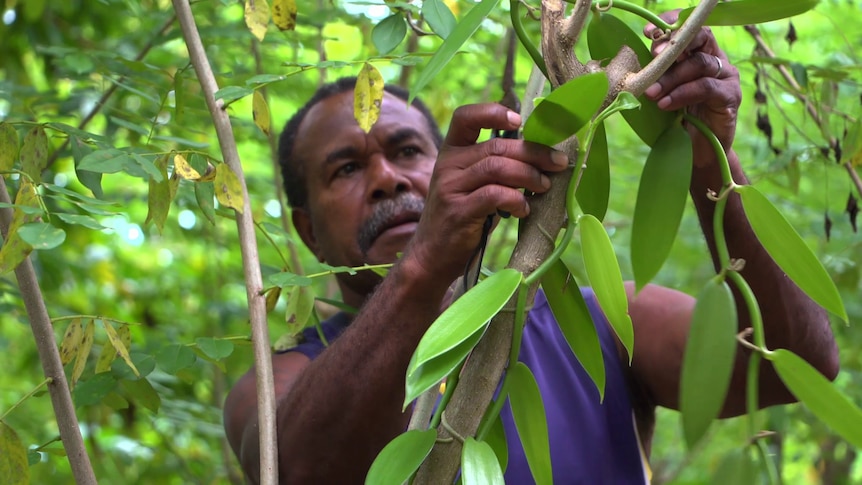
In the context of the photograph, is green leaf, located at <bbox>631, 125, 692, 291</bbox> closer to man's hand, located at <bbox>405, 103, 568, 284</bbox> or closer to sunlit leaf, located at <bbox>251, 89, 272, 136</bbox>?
man's hand, located at <bbox>405, 103, 568, 284</bbox>

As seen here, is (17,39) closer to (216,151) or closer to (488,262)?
(216,151)

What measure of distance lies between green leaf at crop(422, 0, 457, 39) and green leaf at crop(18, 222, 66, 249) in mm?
366

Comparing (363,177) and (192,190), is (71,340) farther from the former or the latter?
(363,177)

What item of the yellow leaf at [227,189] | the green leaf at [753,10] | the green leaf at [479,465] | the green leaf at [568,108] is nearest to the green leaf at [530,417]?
the green leaf at [479,465]

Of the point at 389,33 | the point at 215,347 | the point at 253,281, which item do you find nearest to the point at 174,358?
the point at 215,347

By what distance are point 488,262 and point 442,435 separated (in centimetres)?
195

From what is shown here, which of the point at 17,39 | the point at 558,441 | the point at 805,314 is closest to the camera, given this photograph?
the point at 805,314

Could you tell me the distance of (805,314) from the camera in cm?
102

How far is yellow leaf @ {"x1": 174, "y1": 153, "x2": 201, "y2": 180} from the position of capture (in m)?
0.87

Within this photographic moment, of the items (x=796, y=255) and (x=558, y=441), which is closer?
(x=796, y=255)

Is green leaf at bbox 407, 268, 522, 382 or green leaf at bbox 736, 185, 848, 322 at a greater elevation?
green leaf at bbox 736, 185, 848, 322

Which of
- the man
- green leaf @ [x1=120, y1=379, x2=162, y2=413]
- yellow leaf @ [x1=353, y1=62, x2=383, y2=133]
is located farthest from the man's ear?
yellow leaf @ [x1=353, y1=62, x2=383, y2=133]

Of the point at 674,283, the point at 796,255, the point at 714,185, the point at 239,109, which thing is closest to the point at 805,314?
the point at 714,185

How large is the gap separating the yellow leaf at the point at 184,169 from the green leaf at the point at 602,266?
44 cm
